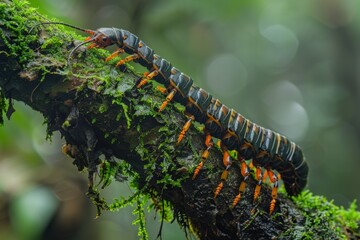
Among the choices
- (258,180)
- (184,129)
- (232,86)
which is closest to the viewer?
(184,129)

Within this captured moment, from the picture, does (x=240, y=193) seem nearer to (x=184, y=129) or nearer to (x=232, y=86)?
(x=184, y=129)

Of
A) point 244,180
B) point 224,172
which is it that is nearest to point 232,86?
point 244,180

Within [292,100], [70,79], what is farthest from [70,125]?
[292,100]

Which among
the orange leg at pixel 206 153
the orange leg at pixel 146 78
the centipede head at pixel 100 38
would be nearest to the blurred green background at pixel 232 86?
the centipede head at pixel 100 38

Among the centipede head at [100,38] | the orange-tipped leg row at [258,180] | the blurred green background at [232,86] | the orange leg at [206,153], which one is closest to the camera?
the orange leg at [206,153]

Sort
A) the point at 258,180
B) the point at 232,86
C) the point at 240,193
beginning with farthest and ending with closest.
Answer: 1. the point at 232,86
2. the point at 258,180
3. the point at 240,193

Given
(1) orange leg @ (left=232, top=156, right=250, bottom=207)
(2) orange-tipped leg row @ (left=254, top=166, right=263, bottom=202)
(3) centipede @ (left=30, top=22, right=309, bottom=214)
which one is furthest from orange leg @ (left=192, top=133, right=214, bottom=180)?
(2) orange-tipped leg row @ (left=254, top=166, right=263, bottom=202)

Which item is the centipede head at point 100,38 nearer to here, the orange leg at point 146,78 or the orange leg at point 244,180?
the orange leg at point 146,78

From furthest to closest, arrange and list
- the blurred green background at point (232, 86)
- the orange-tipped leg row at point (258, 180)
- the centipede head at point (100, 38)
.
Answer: the blurred green background at point (232, 86) < the orange-tipped leg row at point (258, 180) < the centipede head at point (100, 38)
